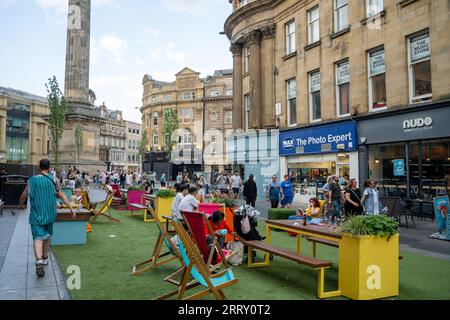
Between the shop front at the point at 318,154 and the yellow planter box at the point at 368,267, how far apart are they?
13048mm

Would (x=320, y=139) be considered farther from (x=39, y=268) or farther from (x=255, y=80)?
(x=39, y=268)

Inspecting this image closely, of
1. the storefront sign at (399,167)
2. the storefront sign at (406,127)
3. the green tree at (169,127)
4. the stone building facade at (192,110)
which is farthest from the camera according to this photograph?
the stone building facade at (192,110)

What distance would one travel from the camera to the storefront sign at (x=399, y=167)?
16.2m

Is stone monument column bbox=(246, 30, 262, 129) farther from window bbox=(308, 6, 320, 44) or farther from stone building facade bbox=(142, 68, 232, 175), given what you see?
stone building facade bbox=(142, 68, 232, 175)

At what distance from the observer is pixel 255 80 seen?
25.5m

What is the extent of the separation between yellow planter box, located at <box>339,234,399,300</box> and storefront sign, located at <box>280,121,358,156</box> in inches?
534

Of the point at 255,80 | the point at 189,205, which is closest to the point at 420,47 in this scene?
the point at 255,80

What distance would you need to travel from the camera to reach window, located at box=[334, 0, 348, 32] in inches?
762

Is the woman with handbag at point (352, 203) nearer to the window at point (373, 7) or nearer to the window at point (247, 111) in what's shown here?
the window at point (373, 7)

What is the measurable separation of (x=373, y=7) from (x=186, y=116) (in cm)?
5410

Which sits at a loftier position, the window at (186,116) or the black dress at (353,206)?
the window at (186,116)

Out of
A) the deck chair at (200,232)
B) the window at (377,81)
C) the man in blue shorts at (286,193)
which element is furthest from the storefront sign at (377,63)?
the deck chair at (200,232)

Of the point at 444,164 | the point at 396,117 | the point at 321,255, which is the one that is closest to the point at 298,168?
the point at 396,117

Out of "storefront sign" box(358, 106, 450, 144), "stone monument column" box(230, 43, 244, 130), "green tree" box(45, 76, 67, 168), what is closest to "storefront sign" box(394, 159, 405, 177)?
"storefront sign" box(358, 106, 450, 144)
